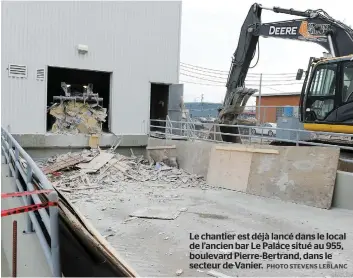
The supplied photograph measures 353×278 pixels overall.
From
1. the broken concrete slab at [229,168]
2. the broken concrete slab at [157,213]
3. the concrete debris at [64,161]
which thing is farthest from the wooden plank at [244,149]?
the concrete debris at [64,161]

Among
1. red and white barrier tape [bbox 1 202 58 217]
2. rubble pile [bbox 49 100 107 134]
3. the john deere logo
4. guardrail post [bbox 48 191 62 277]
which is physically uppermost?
the john deere logo

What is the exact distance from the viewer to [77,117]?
15.1m

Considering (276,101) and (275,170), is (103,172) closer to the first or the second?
(275,170)

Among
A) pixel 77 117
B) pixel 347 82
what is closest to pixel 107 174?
pixel 77 117

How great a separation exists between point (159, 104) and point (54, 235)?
15244mm

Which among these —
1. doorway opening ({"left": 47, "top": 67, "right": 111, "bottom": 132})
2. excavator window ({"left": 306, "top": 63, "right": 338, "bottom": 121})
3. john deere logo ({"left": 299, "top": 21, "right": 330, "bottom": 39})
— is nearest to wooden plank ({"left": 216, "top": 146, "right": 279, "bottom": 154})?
excavator window ({"left": 306, "top": 63, "right": 338, "bottom": 121})

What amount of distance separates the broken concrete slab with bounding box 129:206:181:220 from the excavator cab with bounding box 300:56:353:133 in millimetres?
5334

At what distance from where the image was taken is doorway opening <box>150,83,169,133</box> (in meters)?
17.4

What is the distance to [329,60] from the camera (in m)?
10.3

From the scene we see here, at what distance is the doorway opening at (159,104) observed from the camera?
685 inches

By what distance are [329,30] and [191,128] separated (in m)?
6.73

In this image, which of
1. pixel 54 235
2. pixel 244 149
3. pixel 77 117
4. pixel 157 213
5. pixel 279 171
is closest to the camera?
pixel 54 235

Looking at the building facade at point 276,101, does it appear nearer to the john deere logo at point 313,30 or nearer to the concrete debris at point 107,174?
the john deere logo at point 313,30

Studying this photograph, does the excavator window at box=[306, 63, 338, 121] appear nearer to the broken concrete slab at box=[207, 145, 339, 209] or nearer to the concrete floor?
the broken concrete slab at box=[207, 145, 339, 209]
